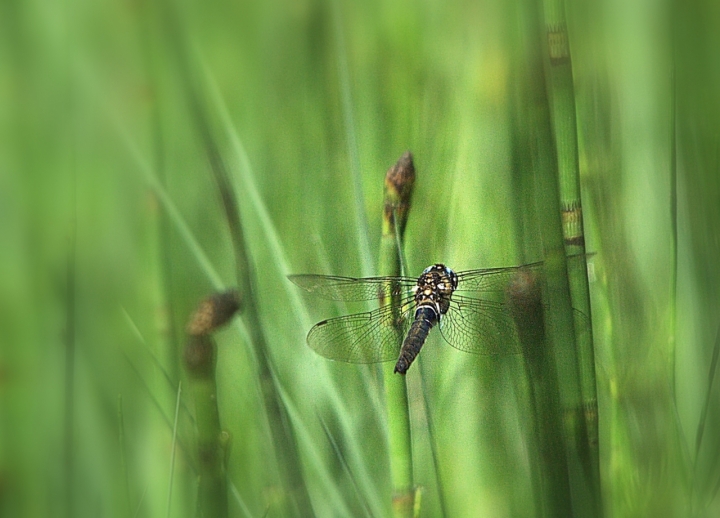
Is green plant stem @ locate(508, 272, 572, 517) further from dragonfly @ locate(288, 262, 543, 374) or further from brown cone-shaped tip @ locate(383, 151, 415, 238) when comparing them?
brown cone-shaped tip @ locate(383, 151, 415, 238)

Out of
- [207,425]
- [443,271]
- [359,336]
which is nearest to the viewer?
[207,425]

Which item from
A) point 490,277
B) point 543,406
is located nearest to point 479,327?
point 490,277

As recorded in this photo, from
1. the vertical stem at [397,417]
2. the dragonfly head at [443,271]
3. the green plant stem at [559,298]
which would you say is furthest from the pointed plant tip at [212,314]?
the dragonfly head at [443,271]

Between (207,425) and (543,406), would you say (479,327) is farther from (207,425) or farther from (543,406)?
(207,425)

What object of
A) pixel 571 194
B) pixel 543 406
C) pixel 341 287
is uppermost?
pixel 571 194

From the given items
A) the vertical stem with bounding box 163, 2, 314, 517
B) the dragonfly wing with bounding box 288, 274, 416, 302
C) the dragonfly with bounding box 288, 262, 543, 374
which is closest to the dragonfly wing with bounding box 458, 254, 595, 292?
the dragonfly with bounding box 288, 262, 543, 374

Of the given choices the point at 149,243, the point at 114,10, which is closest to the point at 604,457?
the point at 149,243
